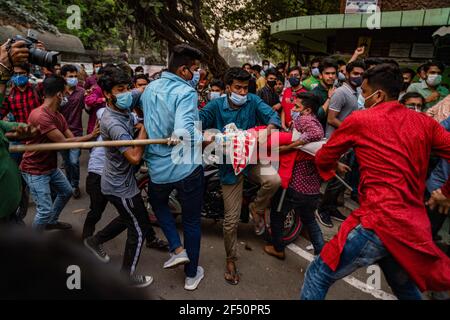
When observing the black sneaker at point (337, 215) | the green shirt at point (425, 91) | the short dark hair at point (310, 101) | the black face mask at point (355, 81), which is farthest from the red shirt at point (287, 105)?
the short dark hair at point (310, 101)

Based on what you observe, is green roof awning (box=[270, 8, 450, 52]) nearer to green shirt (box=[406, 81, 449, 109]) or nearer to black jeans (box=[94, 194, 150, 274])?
green shirt (box=[406, 81, 449, 109])

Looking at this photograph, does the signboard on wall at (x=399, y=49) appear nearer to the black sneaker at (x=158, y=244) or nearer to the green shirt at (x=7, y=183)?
the black sneaker at (x=158, y=244)

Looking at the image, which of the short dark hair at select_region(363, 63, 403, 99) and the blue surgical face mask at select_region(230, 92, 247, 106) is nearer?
the short dark hair at select_region(363, 63, 403, 99)

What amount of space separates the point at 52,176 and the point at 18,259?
315 centimetres

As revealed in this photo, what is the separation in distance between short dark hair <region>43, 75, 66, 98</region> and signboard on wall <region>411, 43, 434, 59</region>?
795cm

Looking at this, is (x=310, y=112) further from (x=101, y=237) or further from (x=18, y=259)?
(x=18, y=259)

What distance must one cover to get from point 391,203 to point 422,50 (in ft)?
25.1

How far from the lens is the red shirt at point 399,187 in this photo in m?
1.86

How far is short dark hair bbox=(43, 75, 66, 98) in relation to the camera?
133 inches

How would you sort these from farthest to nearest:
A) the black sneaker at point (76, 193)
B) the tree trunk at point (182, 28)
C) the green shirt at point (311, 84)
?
the tree trunk at point (182, 28) → the green shirt at point (311, 84) → the black sneaker at point (76, 193)

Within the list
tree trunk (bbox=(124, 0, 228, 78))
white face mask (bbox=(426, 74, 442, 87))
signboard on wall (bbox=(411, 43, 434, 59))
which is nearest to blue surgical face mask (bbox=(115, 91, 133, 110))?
white face mask (bbox=(426, 74, 442, 87))

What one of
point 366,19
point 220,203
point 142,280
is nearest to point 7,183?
point 142,280

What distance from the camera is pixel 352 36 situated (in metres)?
9.00

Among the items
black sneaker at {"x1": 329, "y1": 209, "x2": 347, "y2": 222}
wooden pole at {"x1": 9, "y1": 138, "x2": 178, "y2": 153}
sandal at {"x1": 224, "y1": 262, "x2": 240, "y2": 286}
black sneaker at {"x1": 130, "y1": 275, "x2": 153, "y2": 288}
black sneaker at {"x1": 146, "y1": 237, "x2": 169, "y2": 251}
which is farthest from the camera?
black sneaker at {"x1": 329, "y1": 209, "x2": 347, "y2": 222}
